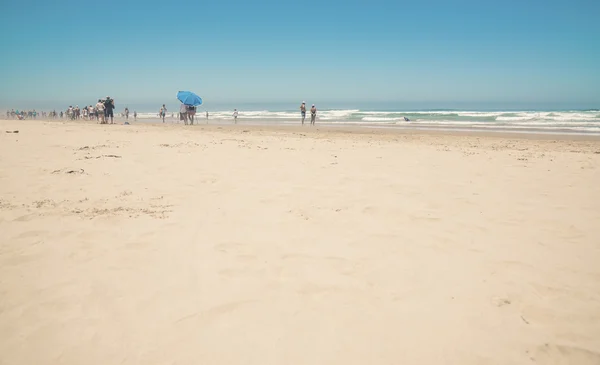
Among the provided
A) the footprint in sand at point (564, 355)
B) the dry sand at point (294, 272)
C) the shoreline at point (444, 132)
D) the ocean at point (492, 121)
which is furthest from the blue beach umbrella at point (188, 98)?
the footprint in sand at point (564, 355)

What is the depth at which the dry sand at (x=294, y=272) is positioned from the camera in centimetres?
219

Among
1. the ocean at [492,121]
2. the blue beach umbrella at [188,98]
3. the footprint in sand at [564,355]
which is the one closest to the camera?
the footprint in sand at [564,355]

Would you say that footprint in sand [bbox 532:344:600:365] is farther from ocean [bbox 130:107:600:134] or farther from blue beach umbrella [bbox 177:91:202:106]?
blue beach umbrella [bbox 177:91:202:106]

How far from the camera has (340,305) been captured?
2.59 metres

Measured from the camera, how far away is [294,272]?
3.05 meters

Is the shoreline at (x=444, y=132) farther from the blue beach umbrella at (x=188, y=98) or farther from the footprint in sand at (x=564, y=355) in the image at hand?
the footprint in sand at (x=564, y=355)

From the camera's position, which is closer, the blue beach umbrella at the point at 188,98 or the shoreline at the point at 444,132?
the shoreline at the point at 444,132

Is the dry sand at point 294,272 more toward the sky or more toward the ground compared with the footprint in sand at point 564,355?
more toward the sky

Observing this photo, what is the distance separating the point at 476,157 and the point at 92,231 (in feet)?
30.7

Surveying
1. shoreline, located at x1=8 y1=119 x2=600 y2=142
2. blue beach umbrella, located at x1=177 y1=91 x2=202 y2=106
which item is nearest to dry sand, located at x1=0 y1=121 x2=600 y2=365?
shoreline, located at x1=8 y1=119 x2=600 y2=142

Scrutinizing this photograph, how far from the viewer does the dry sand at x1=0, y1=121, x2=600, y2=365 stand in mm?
2193

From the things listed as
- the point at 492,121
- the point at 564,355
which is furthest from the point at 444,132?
the point at 564,355

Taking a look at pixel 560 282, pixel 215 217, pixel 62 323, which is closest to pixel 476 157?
pixel 560 282

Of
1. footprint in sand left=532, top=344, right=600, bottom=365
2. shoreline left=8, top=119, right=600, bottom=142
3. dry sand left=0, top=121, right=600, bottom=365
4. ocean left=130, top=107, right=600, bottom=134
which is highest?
ocean left=130, top=107, right=600, bottom=134
